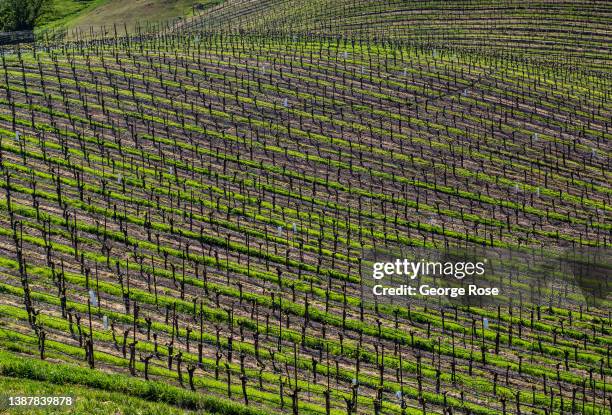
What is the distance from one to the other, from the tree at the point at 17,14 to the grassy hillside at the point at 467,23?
101ft

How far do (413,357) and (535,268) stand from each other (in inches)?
583

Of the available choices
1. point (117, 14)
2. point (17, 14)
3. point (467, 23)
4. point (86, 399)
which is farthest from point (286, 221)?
point (17, 14)

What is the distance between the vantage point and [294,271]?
5047 centimetres

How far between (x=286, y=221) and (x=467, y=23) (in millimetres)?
72239

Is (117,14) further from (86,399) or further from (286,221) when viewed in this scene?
(86,399)

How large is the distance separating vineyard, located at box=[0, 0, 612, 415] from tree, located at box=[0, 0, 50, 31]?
56.6m

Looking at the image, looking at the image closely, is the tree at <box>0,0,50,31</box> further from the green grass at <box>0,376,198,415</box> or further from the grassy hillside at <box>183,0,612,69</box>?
the green grass at <box>0,376,198,415</box>

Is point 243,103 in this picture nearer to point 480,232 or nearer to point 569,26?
point 480,232

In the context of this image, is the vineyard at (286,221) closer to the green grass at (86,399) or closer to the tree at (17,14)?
the green grass at (86,399)

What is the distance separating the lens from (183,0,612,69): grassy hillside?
11288 centimetres

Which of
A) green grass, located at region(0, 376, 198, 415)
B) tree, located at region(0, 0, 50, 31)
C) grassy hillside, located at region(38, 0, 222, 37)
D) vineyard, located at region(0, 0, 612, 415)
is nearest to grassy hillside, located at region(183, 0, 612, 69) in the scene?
grassy hillside, located at region(38, 0, 222, 37)

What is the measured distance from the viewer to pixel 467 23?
397ft

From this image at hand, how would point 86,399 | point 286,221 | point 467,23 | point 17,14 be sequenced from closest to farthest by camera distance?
point 86,399
point 286,221
point 467,23
point 17,14

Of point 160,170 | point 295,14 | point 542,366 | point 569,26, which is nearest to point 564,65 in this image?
point 569,26
